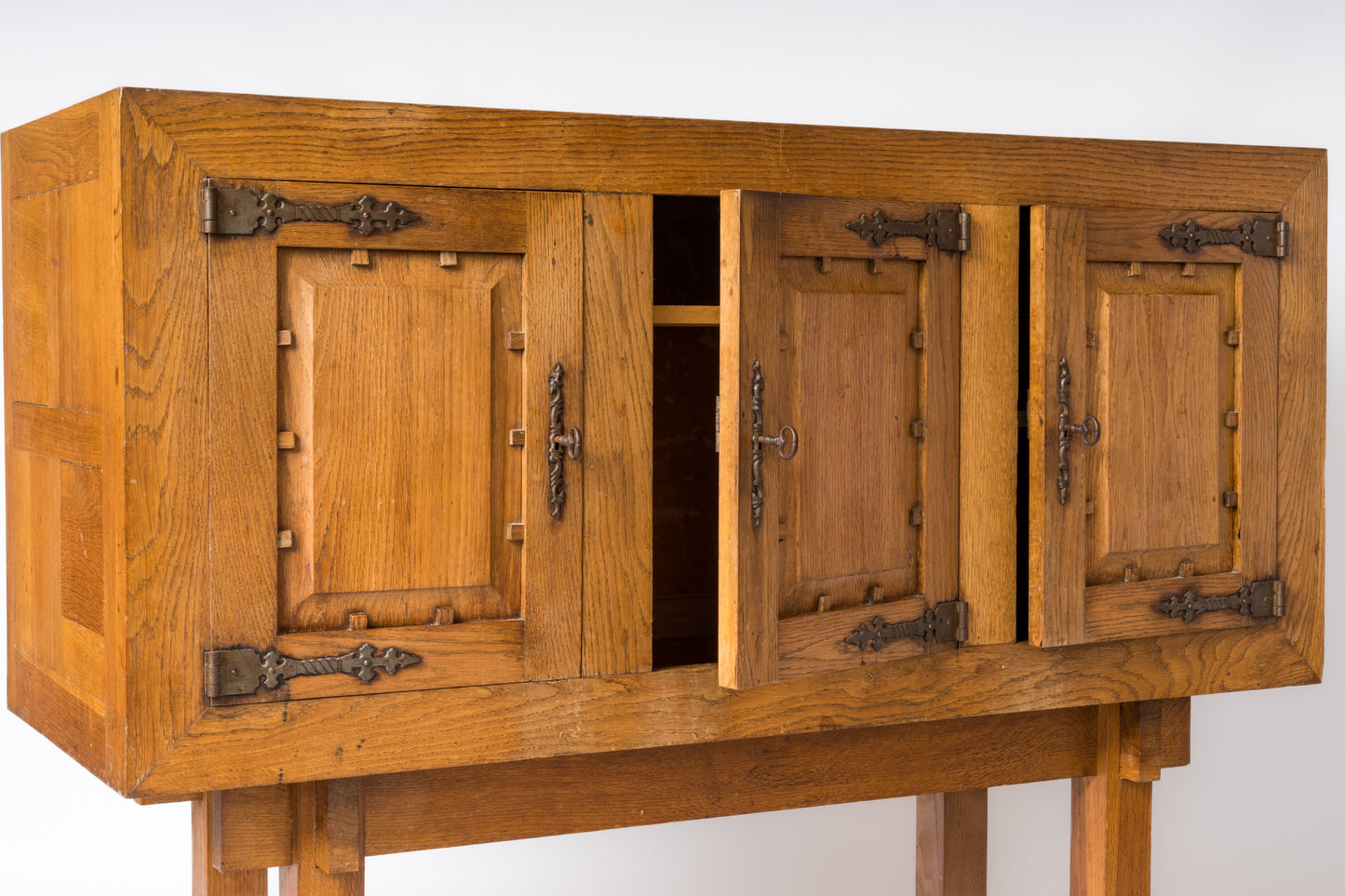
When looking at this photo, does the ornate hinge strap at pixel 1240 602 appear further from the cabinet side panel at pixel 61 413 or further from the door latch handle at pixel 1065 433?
the cabinet side panel at pixel 61 413

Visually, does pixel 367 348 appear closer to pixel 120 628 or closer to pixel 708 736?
pixel 120 628

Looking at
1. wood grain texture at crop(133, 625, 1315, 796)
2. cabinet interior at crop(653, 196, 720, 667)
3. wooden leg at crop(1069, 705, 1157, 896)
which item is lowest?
wooden leg at crop(1069, 705, 1157, 896)

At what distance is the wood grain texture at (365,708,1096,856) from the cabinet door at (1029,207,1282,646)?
A: 0.29 m

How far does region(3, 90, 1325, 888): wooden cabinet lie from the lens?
6.61ft

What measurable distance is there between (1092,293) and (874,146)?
1.31ft

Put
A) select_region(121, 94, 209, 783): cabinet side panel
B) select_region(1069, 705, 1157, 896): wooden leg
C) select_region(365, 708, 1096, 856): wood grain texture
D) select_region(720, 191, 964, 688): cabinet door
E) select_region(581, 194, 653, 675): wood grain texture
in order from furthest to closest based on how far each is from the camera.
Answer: select_region(1069, 705, 1157, 896): wooden leg
select_region(365, 708, 1096, 856): wood grain texture
select_region(581, 194, 653, 675): wood grain texture
select_region(720, 191, 964, 688): cabinet door
select_region(121, 94, 209, 783): cabinet side panel

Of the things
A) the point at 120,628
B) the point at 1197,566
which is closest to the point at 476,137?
the point at 120,628

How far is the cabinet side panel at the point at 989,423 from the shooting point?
2.41 meters

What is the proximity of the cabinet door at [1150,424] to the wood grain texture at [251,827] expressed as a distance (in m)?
1.10

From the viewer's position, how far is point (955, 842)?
3.30m

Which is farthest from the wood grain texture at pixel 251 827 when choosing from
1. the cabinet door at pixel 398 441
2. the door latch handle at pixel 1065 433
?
the door latch handle at pixel 1065 433

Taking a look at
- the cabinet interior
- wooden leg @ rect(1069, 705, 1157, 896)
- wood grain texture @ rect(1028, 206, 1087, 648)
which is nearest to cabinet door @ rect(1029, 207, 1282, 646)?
wood grain texture @ rect(1028, 206, 1087, 648)

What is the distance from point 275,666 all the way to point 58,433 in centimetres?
48

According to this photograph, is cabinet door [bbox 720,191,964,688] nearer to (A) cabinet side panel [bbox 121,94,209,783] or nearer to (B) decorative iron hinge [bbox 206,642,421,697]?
(B) decorative iron hinge [bbox 206,642,421,697]
